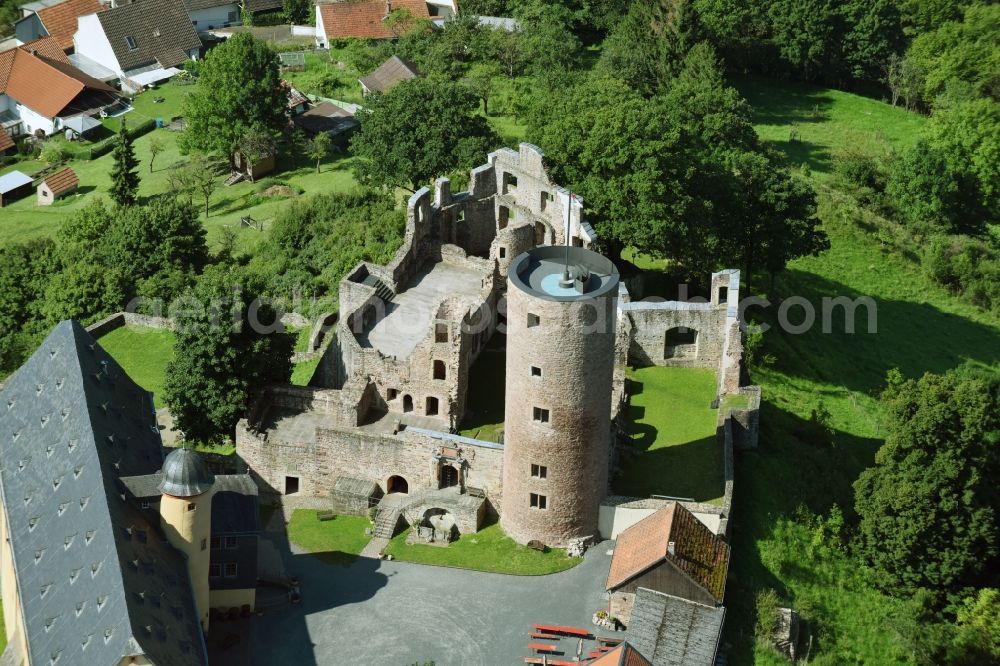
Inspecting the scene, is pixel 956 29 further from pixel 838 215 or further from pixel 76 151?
pixel 76 151

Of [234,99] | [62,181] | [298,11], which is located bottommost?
[62,181]

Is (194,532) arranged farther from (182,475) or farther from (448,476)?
(448,476)

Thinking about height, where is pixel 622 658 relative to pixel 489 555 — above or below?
above

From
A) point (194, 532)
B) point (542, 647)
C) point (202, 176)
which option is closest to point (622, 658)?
point (542, 647)

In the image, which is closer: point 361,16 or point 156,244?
point 156,244

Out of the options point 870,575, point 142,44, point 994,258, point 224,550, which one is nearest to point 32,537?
point 224,550

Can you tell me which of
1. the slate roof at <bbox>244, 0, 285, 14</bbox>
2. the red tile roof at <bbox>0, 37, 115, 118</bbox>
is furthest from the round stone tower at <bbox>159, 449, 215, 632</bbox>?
the slate roof at <bbox>244, 0, 285, 14</bbox>
